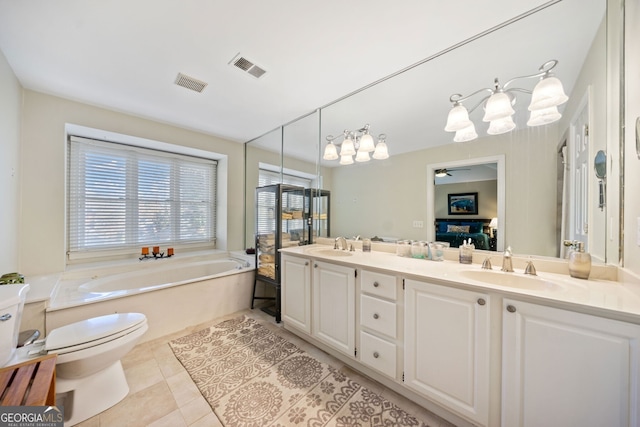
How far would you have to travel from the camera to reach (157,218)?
3.25 meters

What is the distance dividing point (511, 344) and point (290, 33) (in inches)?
86.2

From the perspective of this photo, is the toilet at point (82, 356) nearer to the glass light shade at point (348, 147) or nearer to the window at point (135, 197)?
the window at point (135, 197)

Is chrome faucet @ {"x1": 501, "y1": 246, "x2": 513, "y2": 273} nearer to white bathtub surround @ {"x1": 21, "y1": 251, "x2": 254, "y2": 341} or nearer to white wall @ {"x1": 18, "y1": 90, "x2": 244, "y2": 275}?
white bathtub surround @ {"x1": 21, "y1": 251, "x2": 254, "y2": 341}

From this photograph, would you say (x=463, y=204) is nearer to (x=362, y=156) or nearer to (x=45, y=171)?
(x=362, y=156)

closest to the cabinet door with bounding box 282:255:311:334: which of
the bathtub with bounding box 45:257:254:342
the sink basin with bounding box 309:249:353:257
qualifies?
the sink basin with bounding box 309:249:353:257

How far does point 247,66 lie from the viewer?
1.85 m

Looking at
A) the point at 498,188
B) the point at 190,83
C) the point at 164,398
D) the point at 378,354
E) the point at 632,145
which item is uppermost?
the point at 190,83

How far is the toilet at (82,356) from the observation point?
123cm

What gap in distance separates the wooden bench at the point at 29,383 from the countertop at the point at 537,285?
161 centimetres

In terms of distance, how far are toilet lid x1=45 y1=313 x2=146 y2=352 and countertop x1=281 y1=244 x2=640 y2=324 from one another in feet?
4.81

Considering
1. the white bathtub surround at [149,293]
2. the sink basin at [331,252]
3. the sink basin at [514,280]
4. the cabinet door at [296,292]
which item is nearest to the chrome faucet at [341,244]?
the sink basin at [331,252]

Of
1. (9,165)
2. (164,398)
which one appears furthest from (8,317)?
(9,165)

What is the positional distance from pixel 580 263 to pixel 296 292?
1943 millimetres

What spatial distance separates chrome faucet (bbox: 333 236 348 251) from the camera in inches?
94.1
